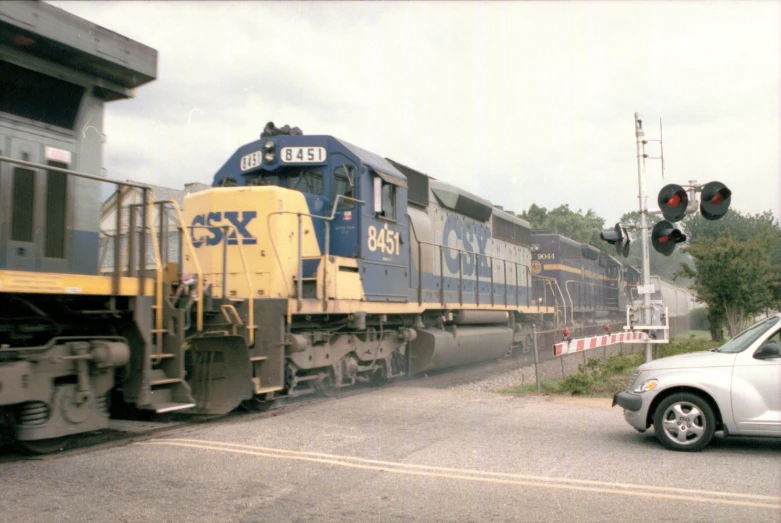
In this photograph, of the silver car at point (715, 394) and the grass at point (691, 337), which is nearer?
the silver car at point (715, 394)

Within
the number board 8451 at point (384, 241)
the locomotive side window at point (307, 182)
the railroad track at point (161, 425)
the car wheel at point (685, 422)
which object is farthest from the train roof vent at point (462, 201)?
the car wheel at point (685, 422)

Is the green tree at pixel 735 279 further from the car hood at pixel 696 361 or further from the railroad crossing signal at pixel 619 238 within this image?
the car hood at pixel 696 361

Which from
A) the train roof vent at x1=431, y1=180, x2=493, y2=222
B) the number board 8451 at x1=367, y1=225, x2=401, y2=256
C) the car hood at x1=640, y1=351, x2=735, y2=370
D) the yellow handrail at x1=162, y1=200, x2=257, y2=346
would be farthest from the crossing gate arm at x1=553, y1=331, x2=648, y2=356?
the yellow handrail at x1=162, y1=200, x2=257, y2=346

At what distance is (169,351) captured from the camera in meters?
7.16

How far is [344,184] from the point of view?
10.3m

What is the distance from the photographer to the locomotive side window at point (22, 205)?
19.1 ft

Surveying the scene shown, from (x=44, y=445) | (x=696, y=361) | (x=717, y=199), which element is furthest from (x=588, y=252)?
(x=44, y=445)

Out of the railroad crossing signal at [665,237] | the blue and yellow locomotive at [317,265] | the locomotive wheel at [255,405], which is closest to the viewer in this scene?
the blue and yellow locomotive at [317,265]

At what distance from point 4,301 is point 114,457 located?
5.80 ft

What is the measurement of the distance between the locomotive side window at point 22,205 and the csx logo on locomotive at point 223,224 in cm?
321

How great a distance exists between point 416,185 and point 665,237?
16.6 feet

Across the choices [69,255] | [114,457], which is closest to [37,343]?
[69,255]

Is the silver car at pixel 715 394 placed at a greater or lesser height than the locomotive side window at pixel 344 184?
lesser

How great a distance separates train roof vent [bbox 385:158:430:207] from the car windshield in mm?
7147
